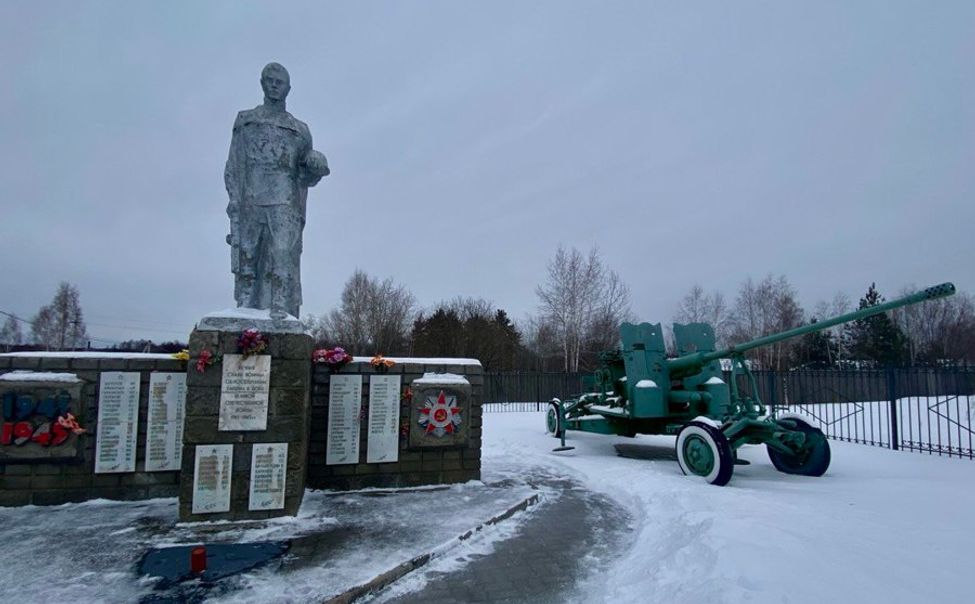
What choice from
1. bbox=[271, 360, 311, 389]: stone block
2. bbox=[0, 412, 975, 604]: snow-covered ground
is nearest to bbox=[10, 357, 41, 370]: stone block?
bbox=[0, 412, 975, 604]: snow-covered ground

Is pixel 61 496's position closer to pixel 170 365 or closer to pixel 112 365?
pixel 112 365

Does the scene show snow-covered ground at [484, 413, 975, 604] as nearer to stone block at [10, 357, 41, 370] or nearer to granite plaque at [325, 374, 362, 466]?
granite plaque at [325, 374, 362, 466]

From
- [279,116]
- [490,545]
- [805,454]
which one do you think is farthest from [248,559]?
[805,454]

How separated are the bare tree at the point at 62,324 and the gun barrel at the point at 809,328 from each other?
5540 centimetres

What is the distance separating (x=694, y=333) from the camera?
11234mm

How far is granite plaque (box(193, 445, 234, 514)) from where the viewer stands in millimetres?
5422

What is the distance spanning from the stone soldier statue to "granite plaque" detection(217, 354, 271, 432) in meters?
1.09

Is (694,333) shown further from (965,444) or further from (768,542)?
(768,542)

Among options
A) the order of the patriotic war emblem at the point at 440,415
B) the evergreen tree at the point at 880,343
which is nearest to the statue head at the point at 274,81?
the order of the patriotic war emblem at the point at 440,415

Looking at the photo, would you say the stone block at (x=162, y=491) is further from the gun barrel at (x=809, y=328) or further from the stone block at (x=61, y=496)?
the gun barrel at (x=809, y=328)

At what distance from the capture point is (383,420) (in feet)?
24.0

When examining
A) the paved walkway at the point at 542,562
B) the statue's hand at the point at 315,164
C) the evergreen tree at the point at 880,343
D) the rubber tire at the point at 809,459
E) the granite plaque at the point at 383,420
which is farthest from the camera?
the evergreen tree at the point at 880,343

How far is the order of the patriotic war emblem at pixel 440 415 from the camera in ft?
24.3

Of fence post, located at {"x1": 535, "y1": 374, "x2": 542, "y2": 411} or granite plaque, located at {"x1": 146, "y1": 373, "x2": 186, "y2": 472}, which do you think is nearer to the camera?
granite plaque, located at {"x1": 146, "y1": 373, "x2": 186, "y2": 472}
